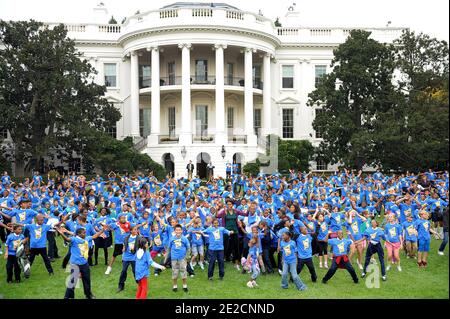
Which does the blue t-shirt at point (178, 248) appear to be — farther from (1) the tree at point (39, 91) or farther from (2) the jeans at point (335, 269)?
(1) the tree at point (39, 91)

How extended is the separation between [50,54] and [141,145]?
9593mm

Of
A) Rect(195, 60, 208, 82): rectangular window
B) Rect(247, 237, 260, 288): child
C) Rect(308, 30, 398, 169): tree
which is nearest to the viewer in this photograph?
Rect(247, 237, 260, 288): child

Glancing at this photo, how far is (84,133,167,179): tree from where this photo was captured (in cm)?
3138

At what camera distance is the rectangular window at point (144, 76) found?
129 feet

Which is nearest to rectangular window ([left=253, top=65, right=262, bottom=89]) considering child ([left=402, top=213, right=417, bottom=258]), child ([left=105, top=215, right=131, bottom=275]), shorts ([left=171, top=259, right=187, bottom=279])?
child ([left=402, top=213, right=417, bottom=258])

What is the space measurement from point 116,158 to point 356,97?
55.2ft

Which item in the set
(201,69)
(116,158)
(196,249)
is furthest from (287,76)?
(196,249)

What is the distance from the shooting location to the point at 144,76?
39.8 m

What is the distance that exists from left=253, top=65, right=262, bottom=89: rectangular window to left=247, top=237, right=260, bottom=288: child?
1157 inches

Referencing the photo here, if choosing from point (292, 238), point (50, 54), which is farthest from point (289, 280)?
point (50, 54)

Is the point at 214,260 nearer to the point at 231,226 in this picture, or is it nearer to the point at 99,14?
the point at 231,226

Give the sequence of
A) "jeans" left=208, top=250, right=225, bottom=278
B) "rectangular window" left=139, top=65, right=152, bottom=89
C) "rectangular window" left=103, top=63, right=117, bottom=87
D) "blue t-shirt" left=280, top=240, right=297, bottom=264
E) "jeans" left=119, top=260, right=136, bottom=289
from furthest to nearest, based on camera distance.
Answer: "rectangular window" left=103, top=63, right=117, bottom=87 → "rectangular window" left=139, top=65, right=152, bottom=89 → "jeans" left=208, top=250, right=225, bottom=278 → "blue t-shirt" left=280, top=240, right=297, bottom=264 → "jeans" left=119, top=260, right=136, bottom=289

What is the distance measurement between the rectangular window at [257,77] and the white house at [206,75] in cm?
9

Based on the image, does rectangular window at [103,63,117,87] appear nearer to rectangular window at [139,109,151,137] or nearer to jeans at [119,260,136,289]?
rectangular window at [139,109,151,137]
